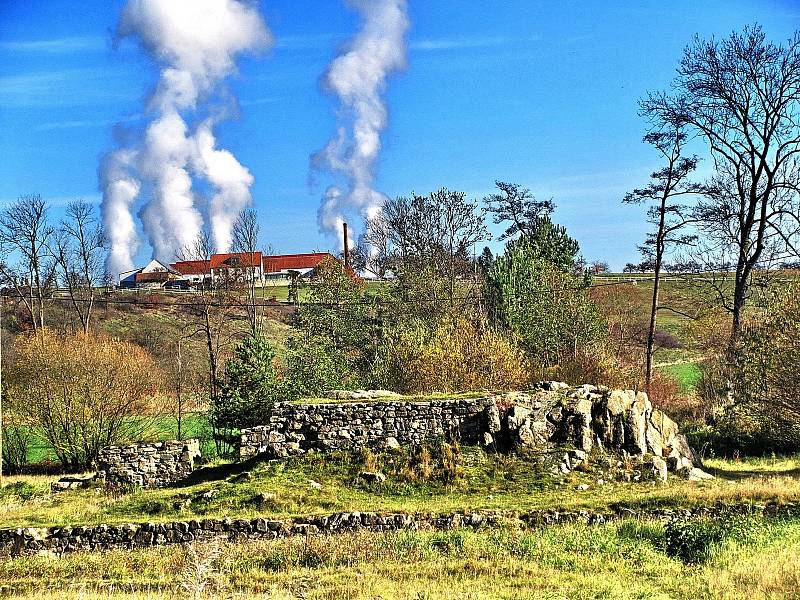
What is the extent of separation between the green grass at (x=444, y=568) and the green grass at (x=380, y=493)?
7.44 feet

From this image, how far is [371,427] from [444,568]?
9294 mm

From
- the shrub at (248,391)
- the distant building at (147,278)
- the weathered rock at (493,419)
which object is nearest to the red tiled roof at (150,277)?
the distant building at (147,278)

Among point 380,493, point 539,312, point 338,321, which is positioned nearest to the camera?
point 380,493

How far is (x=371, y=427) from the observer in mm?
21734

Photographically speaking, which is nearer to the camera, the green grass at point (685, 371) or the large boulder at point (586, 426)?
the large boulder at point (586, 426)

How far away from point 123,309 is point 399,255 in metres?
33.7

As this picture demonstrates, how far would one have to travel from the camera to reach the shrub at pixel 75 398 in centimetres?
3003

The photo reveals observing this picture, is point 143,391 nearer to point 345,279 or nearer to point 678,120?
point 345,279

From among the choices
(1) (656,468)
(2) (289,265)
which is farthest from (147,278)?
(1) (656,468)

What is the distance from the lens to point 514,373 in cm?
3123

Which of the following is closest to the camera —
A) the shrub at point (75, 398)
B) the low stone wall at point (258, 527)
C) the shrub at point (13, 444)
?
the low stone wall at point (258, 527)

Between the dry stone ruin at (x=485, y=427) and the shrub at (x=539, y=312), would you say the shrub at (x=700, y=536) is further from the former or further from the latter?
the shrub at (x=539, y=312)

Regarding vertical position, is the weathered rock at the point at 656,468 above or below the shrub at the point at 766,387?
below

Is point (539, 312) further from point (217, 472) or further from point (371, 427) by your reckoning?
point (217, 472)
